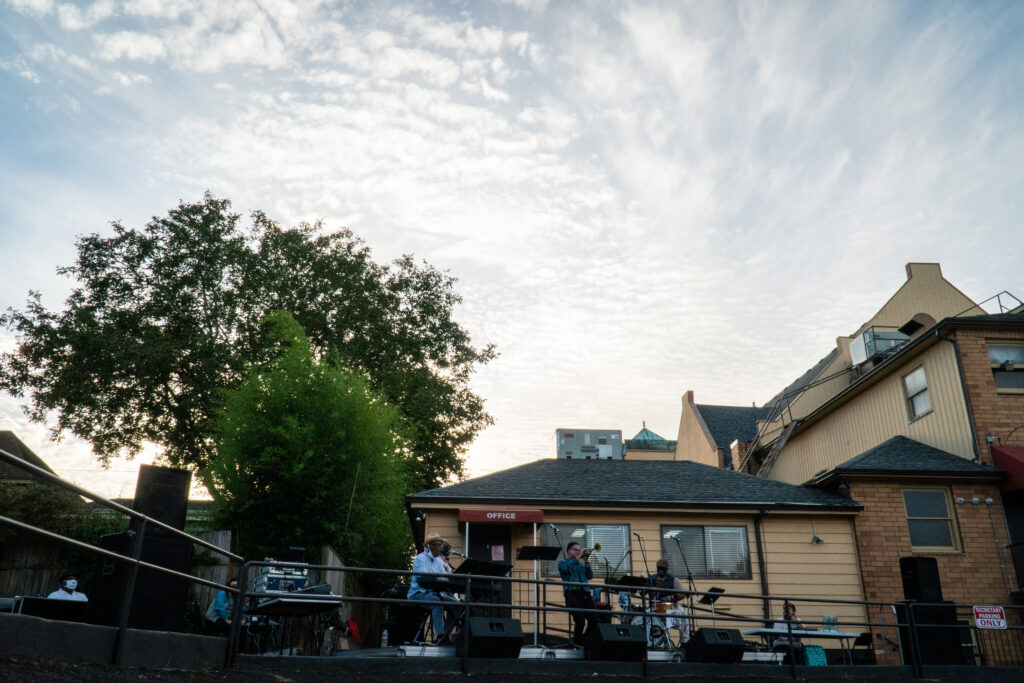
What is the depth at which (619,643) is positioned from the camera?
9.20 m

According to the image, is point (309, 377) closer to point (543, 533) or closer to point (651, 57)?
point (543, 533)

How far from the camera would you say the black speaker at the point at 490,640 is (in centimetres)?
Answer: 855

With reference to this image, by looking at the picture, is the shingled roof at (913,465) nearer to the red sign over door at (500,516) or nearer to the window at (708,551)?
the window at (708,551)

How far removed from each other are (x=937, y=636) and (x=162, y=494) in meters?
10.9

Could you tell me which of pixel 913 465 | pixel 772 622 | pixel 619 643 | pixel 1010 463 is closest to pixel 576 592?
pixel 619 643

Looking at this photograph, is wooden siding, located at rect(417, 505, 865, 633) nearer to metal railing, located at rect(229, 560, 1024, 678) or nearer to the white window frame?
metal railing, located at rect(229, 560, 1024, 678)

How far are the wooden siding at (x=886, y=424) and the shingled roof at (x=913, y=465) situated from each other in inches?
25.6

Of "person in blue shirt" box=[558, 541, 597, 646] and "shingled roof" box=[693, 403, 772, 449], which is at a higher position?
"shingled roof" box=[693, 403, 772, 449]

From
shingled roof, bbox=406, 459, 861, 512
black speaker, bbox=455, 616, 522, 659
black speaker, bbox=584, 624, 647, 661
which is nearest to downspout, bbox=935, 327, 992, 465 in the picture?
shingled roof, bbox=406, 459, 861, 512

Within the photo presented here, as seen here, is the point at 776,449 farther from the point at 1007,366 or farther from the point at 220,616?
the point at 220,616

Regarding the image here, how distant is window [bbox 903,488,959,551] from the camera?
1742cm

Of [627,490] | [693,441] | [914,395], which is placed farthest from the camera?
[693,441]

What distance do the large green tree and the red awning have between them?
53.3ft

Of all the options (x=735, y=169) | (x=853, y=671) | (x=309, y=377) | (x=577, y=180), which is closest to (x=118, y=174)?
(x=309, y=377)
